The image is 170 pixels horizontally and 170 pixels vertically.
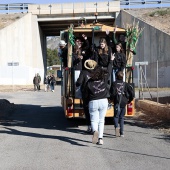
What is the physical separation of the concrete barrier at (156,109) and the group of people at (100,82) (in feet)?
8.70

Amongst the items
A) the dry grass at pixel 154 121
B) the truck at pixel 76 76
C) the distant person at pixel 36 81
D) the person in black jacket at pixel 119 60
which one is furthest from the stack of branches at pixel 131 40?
the distant person at pixel 36 81

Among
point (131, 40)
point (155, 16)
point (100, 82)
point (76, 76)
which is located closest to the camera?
point (100, 82)

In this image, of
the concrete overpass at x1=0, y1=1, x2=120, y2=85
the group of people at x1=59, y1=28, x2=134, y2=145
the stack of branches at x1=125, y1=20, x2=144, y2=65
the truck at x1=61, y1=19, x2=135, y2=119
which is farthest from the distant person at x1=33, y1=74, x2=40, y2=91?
the stack of branches at x1=125, y1=20, x2=144, y2=65

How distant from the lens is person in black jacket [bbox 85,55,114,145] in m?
8.73

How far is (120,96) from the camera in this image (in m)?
9.91

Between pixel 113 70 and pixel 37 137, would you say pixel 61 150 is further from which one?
pixel 113 70

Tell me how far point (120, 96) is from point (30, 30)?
4023 cm

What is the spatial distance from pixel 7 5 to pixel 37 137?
4421cm

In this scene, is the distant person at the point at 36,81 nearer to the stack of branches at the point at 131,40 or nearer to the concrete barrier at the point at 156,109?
the concrete barrier at the point at 156,109

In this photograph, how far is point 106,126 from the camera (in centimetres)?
1223

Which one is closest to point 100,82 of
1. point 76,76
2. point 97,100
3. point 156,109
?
point 97,100

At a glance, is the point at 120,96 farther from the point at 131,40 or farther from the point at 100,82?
the point at 131,40

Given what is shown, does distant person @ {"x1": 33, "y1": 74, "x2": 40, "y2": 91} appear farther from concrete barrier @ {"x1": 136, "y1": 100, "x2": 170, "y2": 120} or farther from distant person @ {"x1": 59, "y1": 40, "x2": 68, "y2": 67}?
distant person @ {"x1": 59, "y1": 40, "x2": 68, "y2": 67}

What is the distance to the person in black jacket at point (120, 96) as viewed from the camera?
9.91 meters
